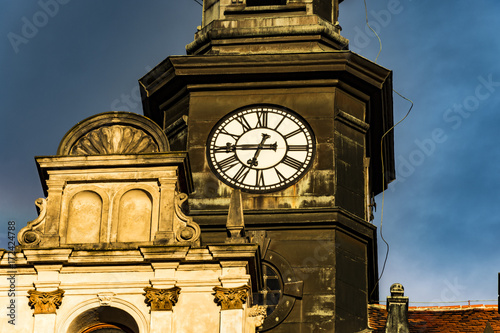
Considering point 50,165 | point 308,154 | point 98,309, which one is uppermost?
point 308,154

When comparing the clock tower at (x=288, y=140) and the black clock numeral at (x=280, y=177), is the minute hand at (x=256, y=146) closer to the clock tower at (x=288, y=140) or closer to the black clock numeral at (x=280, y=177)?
the clock tower at (x=288, y=140)

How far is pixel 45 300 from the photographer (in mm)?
29422

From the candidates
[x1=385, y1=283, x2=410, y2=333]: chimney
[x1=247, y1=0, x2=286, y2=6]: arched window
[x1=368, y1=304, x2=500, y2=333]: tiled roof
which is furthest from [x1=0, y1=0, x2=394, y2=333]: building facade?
[x1=385, y1=283, x2=410, y2=333]: chimney

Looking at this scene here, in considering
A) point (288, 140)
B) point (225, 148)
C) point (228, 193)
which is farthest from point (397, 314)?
point (225, 148)

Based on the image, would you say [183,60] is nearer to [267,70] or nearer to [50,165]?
[267,70]

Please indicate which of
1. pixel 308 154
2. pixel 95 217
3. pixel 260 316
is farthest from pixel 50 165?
pixel 308 154

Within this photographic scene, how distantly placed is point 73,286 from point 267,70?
394 inches

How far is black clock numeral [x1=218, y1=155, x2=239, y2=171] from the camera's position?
37156mm

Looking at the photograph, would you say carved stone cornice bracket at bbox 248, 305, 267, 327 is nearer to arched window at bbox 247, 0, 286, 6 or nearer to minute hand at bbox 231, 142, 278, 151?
minute hand at bbox 231, 142, 278, 151

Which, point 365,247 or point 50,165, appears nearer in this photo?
point 50,165

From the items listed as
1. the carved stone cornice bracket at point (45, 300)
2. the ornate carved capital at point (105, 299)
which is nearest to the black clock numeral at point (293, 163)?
the ornate carved capital at point (105, 299)

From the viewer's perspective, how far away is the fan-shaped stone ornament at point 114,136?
3161cm

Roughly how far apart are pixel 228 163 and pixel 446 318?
5.39 meters

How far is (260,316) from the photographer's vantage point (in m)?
30.5
